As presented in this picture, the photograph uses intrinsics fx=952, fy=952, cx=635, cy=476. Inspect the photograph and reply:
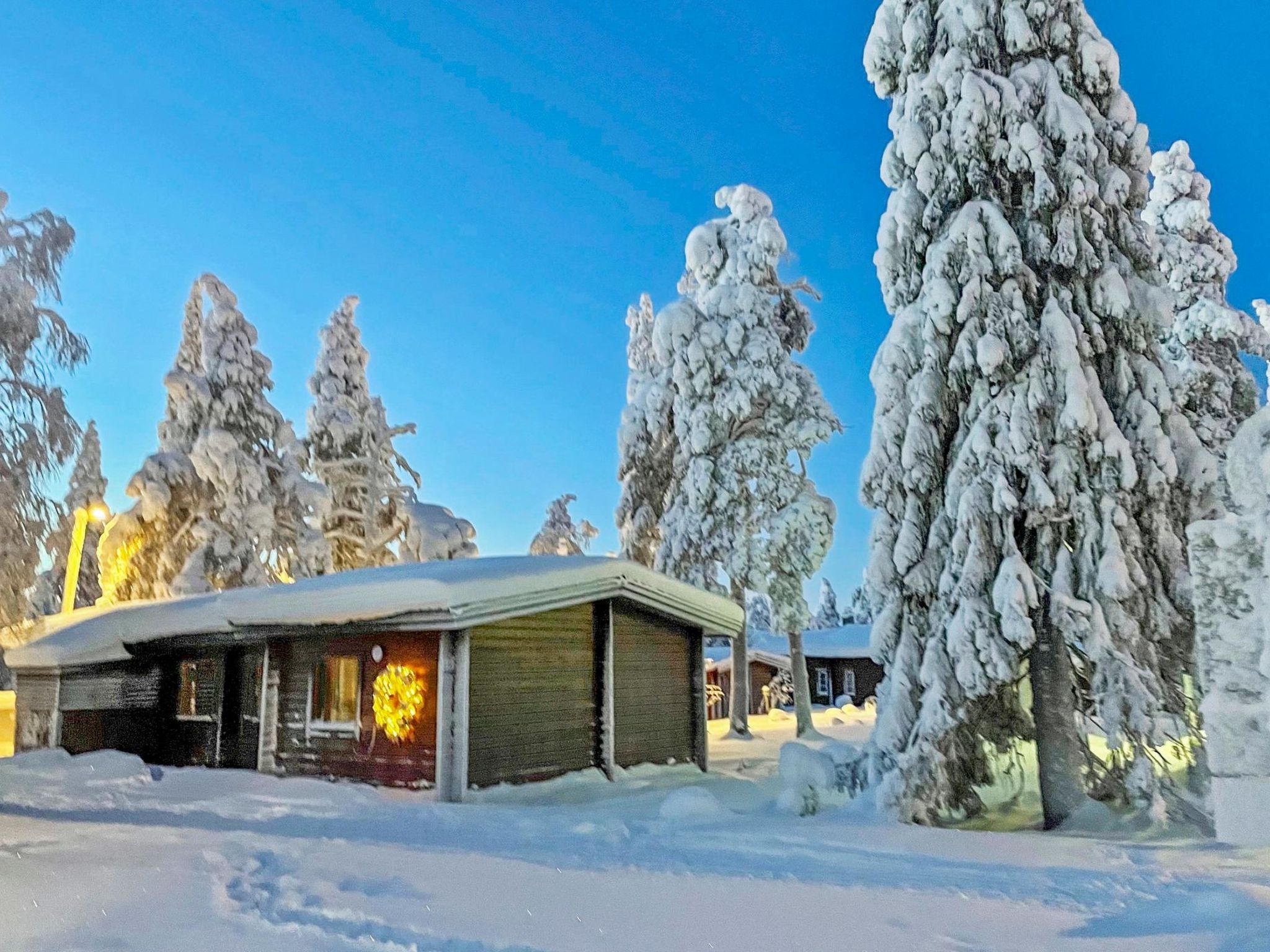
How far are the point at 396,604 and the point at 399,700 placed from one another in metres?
2.00

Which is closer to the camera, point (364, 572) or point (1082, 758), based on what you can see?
point (1082, 758)

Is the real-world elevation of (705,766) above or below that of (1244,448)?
below

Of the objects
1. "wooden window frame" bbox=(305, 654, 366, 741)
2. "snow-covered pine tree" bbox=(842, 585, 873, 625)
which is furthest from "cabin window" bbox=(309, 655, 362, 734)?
"snow-covered pine tree" bbox=(842, 585, 873, 625)

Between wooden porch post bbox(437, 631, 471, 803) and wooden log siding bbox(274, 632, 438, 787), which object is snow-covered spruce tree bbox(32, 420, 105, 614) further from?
wooden porch post bbox(437, 631, 471, 803)

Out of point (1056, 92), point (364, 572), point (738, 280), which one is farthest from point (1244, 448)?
point (738, 280)

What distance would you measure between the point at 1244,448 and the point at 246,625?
15737 millimetres

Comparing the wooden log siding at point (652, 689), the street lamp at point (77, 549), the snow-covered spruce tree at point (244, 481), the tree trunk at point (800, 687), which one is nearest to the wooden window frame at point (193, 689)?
the street lamp at point (77, 549)

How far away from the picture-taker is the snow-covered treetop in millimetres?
27328

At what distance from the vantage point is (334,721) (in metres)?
16.9

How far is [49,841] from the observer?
10891 millimetres

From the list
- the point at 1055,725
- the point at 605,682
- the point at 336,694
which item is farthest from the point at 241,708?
the point at 1055,725

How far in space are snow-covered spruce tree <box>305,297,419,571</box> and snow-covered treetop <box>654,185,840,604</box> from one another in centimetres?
Result: 1194

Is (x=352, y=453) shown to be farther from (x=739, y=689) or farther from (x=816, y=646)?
(x=816, y=646)

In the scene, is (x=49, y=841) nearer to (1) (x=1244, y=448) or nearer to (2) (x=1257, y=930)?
(2) (x=1257, y=930)
